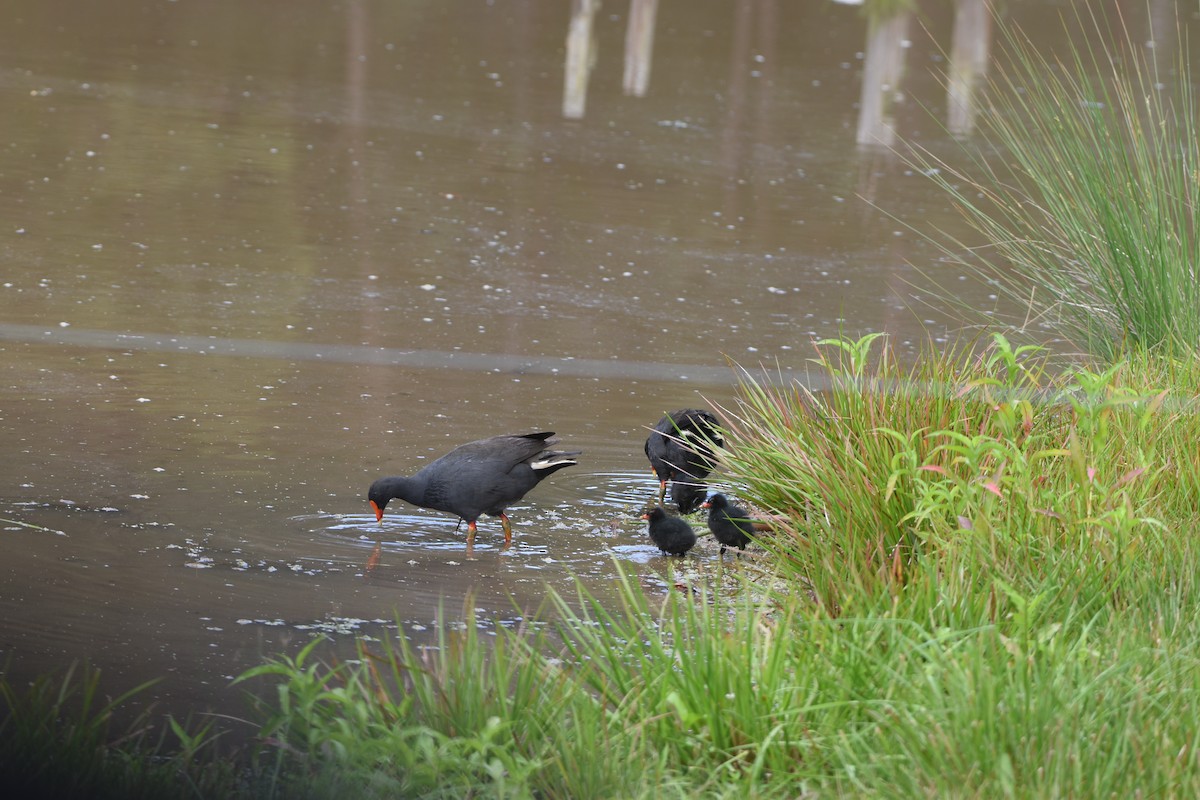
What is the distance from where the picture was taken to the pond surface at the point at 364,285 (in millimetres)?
4992

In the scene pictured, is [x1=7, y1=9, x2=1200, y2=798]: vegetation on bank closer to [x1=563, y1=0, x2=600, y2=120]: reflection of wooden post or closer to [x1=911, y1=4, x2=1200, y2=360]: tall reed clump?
[x1=911, y1=4, x2=1200, y2=360]: tall reed clump

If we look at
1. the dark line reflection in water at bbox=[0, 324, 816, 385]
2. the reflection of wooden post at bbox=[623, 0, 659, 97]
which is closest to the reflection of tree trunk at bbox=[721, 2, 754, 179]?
the reflection of wooden post at bbox=[623, 0, 659, 97]

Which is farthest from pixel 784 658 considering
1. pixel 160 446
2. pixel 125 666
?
pixel 160 446

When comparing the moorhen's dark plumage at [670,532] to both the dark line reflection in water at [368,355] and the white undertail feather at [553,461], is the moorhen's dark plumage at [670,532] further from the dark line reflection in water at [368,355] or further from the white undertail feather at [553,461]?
the dark line reflection in water at [368,355]

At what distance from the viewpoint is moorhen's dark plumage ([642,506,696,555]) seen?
536 cm

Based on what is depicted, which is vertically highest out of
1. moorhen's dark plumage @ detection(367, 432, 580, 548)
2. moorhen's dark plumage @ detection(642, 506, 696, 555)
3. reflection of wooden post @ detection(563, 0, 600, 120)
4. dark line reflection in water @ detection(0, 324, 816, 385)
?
reflection of wooden post @ detection(563, 0, 600, 120)

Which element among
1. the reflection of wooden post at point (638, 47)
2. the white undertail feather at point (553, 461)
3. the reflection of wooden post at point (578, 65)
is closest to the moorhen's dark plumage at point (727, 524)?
the white undertail feather at point (553, 461)

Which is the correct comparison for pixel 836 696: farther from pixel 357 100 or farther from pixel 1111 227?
pixel 357 100

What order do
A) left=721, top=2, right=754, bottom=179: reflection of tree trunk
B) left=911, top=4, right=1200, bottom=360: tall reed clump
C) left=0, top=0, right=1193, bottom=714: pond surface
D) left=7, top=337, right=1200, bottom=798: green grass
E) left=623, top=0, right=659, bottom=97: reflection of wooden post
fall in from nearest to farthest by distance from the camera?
left=7, top=337, right=1200, bottom=798: green grass, left=0, top=0, right=1193, bottom=714: pond surface, left=911, top=4, right=1200, bottom=360: tall reed clump, left=721, top=2, right=754, bottom=179: reflection of tree trunk, left=623, top=0, right=659, bottom=97: reflection of wooden post

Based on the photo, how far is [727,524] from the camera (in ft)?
17.5

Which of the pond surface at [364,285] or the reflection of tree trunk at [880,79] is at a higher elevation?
the reflection of tree trunk at [880,79]

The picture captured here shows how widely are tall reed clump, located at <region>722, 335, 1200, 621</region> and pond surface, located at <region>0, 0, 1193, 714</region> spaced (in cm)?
60

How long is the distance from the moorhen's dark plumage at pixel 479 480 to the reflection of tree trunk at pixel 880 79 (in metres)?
8.63

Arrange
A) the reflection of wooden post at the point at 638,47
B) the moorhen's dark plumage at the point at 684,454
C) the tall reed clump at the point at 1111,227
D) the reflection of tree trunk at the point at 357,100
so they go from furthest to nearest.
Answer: the reflection of wooden post at the point at 638,47 < the reflection of tree trunk at the point at 357,100 < the moorhen's dark plumage at the point at 684,454 < the tall reed clump at the point at 1111,227
